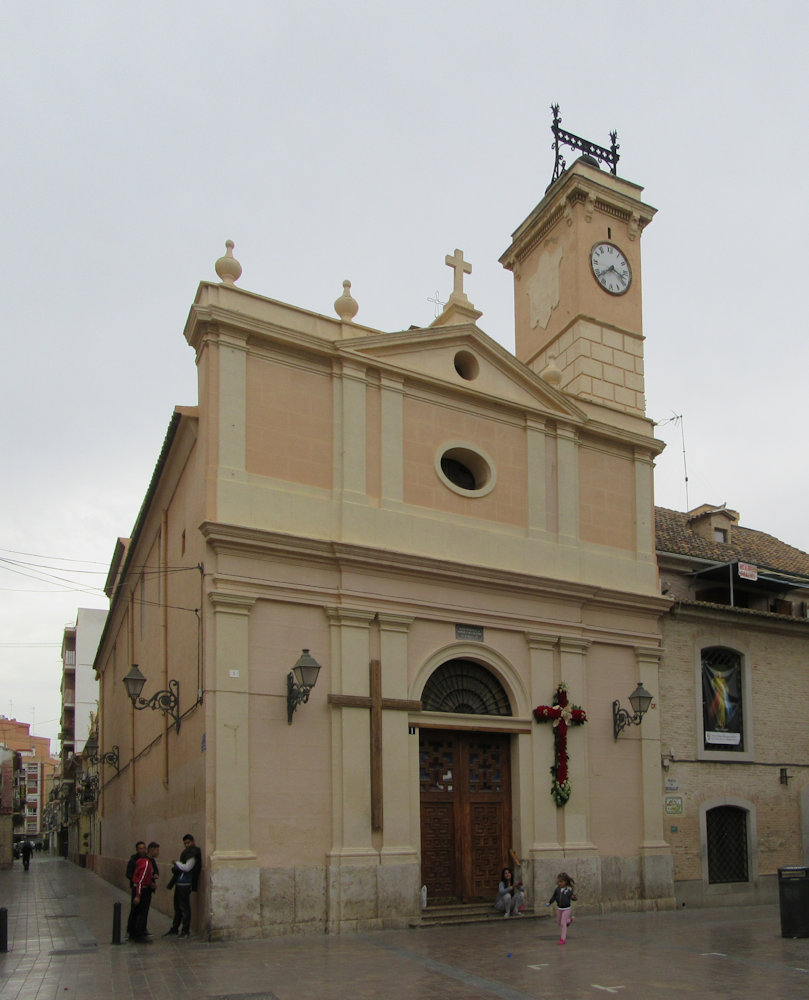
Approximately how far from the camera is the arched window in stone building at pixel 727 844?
21.0 metres

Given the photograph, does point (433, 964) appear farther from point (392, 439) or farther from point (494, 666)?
point (392, 439)

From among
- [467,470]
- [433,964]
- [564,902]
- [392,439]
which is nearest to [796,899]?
[564,902]

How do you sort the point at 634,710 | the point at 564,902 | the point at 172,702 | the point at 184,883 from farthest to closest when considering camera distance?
the point at 634,710 < the point at 172,702 < the point at 184,883 < the point at 564,902

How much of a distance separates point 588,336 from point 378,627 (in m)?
9.61

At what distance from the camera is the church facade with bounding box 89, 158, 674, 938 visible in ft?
52.0

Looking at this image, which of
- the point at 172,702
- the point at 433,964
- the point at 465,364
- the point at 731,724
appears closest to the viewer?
the point at 433,964

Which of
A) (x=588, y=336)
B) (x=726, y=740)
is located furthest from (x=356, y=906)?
(x=588, y=336)

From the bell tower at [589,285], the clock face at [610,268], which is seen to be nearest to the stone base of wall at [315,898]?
the bell tower at [589,285]

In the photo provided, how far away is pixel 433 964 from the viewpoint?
1280 centimetres

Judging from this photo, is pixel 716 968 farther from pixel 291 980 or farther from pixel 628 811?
pixel 628 811

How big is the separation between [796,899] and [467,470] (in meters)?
9.26

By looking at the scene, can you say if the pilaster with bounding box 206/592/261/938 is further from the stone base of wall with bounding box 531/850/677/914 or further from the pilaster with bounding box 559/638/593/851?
the pilaster with bounding box 559/638/593/851

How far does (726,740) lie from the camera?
71.1ft

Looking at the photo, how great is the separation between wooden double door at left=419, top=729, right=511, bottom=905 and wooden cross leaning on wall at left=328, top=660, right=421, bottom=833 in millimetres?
1211
